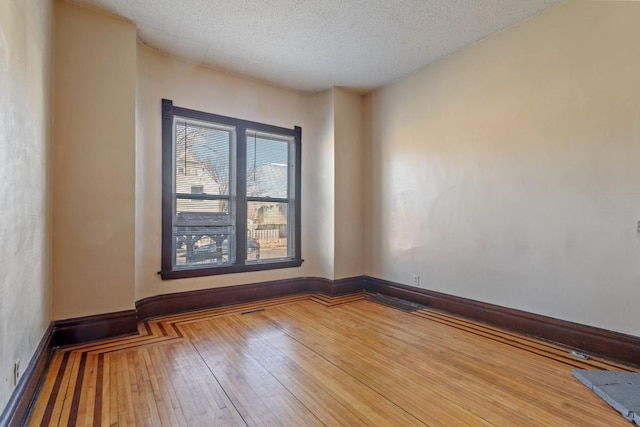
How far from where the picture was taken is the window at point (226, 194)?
12.3 feet

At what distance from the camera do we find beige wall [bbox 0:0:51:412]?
5.11 ft

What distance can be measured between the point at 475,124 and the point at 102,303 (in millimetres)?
4183

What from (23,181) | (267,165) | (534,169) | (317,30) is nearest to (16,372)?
(23,181)

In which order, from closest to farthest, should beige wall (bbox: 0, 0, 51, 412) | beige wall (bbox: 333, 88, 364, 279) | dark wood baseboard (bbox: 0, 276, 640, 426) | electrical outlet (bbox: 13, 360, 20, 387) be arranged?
beige wall (bbox: 0, 0, 51, 412) → electrical outlet (bbox: 13, 360, 20, 387) → dark wood baseboard (bbox: 0, 276, 640, 426) → beige wall (bbox: 333, 88, 364, 279)

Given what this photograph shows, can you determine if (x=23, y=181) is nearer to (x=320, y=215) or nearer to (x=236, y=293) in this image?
(x=236, y=293)

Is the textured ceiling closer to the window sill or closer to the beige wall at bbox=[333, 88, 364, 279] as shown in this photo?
the beige wall at bbox=[333, 88, 364, 279]

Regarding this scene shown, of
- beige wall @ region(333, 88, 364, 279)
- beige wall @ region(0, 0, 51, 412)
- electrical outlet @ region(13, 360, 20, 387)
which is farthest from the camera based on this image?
beige wall @ region(333, 88, 364, 279)

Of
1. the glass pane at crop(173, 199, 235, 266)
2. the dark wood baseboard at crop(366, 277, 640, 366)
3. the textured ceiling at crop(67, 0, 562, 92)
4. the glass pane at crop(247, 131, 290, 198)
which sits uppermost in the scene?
the textured ceiling at crop(67, 0, 562, 92)

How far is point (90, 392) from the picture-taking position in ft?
6.61

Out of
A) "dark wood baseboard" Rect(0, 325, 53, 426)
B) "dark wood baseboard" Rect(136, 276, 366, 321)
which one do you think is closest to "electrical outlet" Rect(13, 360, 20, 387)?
"dark wood baseboard" Rect(0, 325, 53, 426)

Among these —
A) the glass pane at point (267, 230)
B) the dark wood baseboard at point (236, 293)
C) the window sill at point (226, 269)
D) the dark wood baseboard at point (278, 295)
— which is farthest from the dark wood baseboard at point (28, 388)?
the glass pane at point (267, 230)

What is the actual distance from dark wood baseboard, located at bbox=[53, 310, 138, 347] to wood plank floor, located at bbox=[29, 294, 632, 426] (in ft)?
0.38

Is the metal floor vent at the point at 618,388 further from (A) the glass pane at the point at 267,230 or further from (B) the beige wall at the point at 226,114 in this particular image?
(A) the glass pane at the point at 267,230

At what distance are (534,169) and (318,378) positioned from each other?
8.86 ft
